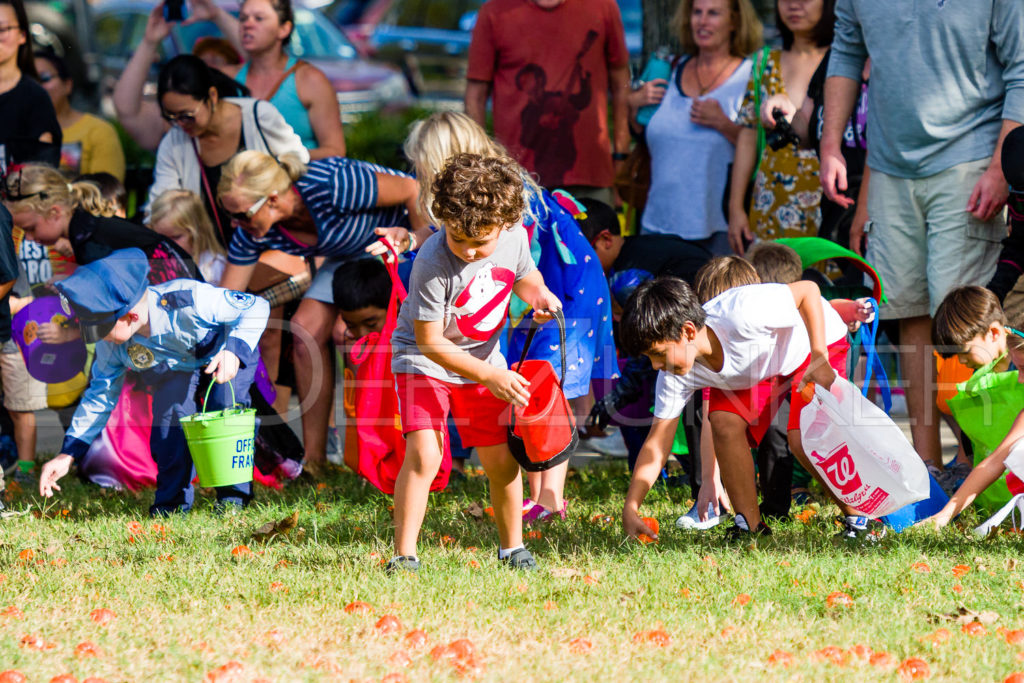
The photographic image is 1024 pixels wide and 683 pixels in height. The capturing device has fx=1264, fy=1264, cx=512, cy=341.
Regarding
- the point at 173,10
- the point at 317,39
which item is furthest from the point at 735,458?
the point at 317,39

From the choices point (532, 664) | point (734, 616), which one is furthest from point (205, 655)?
point (734, 616)

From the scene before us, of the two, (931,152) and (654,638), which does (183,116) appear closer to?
(931,152)

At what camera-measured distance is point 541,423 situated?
3840mm

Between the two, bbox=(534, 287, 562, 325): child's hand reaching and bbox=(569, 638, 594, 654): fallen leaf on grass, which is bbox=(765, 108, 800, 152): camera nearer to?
bbox=(534, 287, 562, 325): child's hand reaching

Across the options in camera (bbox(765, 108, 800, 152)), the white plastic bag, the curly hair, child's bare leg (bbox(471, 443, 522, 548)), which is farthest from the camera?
camera (bbox(765, 108, 800, 152))

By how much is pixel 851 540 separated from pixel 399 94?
11.6 meters

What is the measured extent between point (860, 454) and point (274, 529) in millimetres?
2090

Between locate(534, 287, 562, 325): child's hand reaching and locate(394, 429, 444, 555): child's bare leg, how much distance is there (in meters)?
0.50

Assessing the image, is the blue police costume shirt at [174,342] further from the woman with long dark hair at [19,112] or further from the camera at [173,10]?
the camera at [173,10]

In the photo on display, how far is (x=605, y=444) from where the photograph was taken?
6641 millimetres

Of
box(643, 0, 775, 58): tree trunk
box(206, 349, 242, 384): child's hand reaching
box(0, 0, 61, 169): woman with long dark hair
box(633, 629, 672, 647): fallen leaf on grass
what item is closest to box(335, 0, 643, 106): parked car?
box(643, 0, 775, 58): tree trunk

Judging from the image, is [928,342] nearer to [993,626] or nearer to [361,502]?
[993,626]

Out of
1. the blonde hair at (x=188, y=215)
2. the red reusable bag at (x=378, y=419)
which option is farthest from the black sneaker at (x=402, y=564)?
the blonde hair at (x=188, y=215)

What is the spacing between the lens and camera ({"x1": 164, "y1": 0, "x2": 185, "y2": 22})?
6930 millimetres
